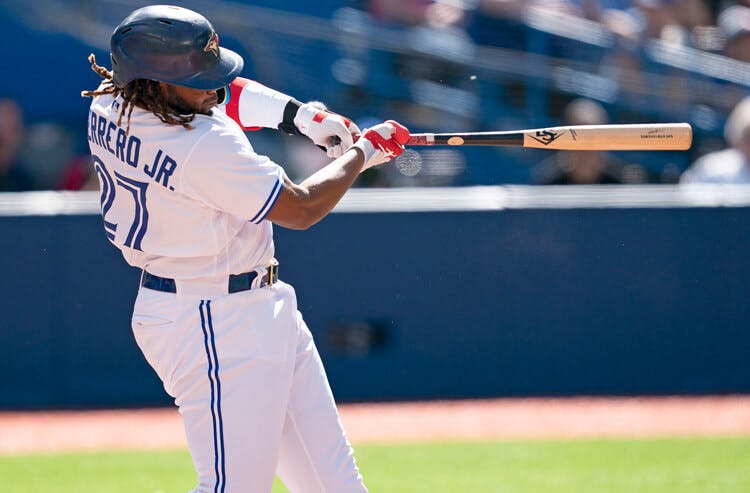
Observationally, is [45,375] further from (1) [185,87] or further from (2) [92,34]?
(1) [185,87]

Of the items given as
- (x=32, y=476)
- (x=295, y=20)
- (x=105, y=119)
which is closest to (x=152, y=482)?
(x=32, y=476)

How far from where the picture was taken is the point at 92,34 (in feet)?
26.2

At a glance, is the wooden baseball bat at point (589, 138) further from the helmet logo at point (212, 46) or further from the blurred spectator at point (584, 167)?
the blurred spectator at point (584, 167)

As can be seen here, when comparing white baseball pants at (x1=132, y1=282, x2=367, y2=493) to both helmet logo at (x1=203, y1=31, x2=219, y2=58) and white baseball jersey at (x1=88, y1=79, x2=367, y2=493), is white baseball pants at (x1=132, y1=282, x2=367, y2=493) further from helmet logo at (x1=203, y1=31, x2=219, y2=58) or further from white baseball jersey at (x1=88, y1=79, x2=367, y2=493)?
helmet logo at (x1=203, y1=31, x2=219, y2=58)

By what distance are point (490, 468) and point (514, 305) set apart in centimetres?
177

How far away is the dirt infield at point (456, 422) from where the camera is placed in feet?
20.1

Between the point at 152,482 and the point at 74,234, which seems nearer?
the point at 152,482

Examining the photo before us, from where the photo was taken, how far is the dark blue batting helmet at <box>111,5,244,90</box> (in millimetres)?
2896

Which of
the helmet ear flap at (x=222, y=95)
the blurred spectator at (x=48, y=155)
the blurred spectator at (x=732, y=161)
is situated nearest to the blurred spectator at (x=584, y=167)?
the blurred spectator at (x=732, y=161)

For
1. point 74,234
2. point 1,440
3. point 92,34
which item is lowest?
point 1,440

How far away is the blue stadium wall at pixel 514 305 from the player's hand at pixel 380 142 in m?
3.62

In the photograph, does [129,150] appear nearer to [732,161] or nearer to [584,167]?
[584,167]

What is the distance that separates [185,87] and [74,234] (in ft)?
13.7

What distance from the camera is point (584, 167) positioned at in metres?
7.45
